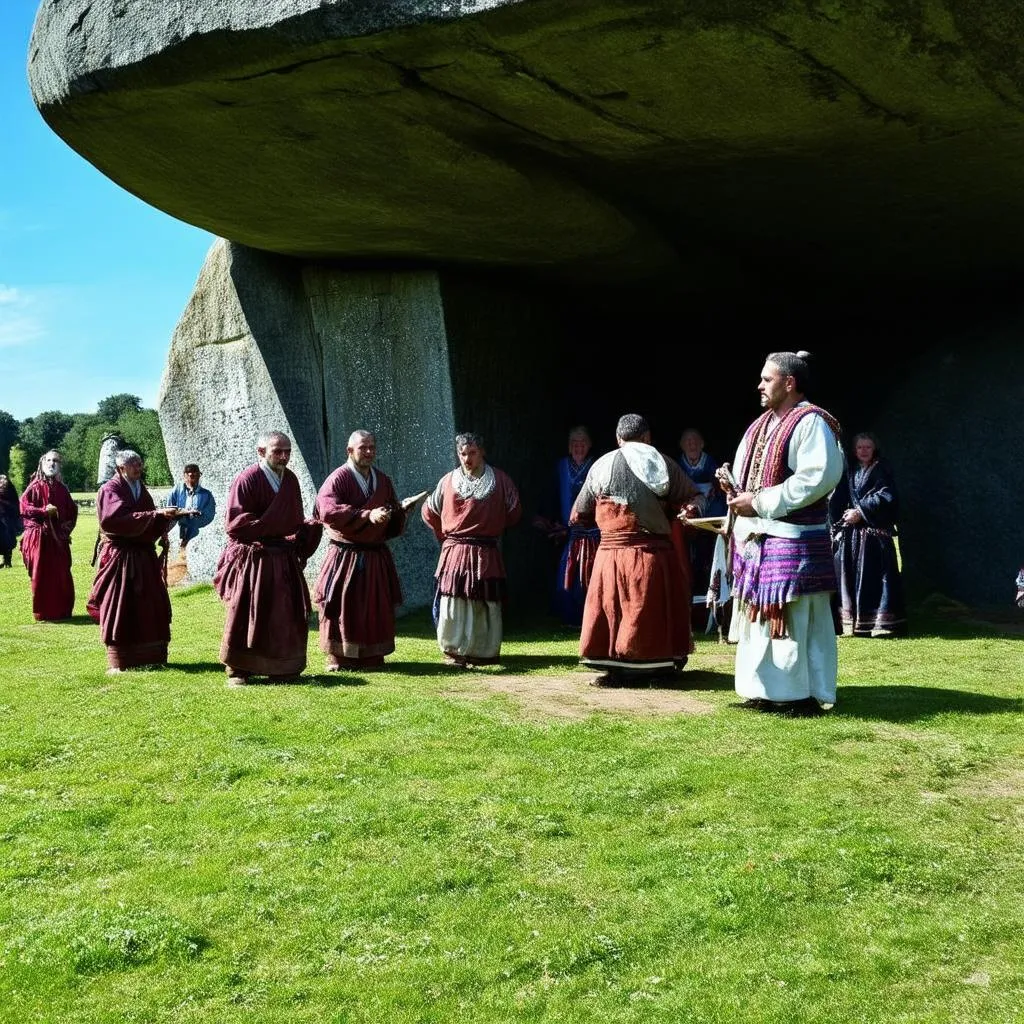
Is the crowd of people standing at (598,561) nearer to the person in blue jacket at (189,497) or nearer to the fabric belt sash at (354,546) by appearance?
the fabric belt sash at (354,546)

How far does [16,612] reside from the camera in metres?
13.6

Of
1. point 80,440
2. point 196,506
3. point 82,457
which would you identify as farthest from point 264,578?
point 80,440

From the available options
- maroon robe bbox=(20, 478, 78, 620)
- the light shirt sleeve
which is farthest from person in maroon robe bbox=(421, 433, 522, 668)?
maroon robe bbox=(20, 478, 78, 620)

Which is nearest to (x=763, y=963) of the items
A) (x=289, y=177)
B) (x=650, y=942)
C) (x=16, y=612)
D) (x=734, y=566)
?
(x=650, y=942)

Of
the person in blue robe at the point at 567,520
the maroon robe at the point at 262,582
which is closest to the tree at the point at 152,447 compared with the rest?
the person in blue robe at the point at 567,520

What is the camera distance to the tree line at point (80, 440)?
179 ft

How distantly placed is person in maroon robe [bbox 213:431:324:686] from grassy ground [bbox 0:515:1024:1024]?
51cm

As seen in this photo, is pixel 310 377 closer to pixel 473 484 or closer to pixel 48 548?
pixel 48 548

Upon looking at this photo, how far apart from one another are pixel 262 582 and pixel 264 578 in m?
0.03

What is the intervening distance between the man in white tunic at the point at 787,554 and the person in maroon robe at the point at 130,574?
13.6 ft

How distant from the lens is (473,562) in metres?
9.33

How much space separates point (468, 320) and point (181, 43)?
4902mm

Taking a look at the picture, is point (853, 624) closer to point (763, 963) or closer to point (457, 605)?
point (457, 605)

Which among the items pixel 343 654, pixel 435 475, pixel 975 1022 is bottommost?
pixel 975 1022
